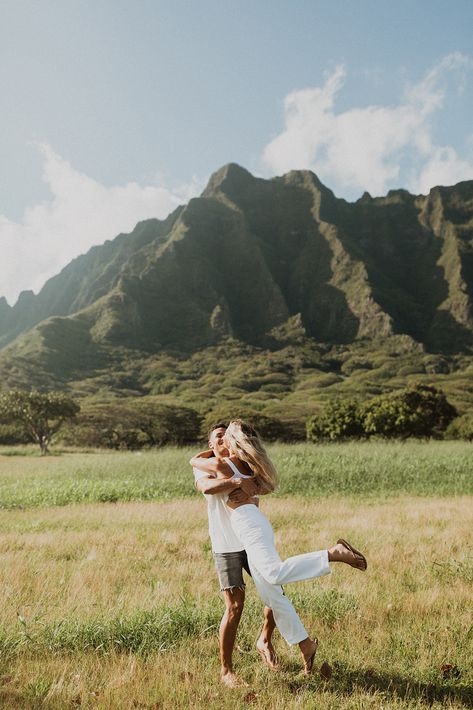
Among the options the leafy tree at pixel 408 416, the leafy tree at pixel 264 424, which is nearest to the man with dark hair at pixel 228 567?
the leafy tree at pixel 408 416

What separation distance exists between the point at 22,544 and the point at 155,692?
651 centimetres

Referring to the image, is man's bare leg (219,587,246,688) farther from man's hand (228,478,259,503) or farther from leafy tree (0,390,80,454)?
leafy tree (0,390,80,454)

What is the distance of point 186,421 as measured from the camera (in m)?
73.5

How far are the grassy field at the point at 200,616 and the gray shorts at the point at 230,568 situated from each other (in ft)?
2.73

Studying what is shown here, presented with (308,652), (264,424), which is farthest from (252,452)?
(264,424)

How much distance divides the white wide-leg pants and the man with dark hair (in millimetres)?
210

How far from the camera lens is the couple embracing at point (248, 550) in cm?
418

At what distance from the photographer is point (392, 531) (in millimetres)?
10469

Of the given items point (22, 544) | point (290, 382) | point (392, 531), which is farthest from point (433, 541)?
point (290, 382)

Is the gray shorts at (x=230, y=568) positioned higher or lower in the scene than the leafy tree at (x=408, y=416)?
higher

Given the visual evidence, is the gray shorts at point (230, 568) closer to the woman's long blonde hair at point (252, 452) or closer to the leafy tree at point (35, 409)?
the woman's long blonde hair at point (252, 452)

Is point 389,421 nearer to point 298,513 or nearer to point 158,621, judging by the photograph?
point 298,513

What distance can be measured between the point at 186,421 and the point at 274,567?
7022 centimetres

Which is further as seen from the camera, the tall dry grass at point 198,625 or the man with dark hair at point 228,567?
the man with dark hair at point 228,567
